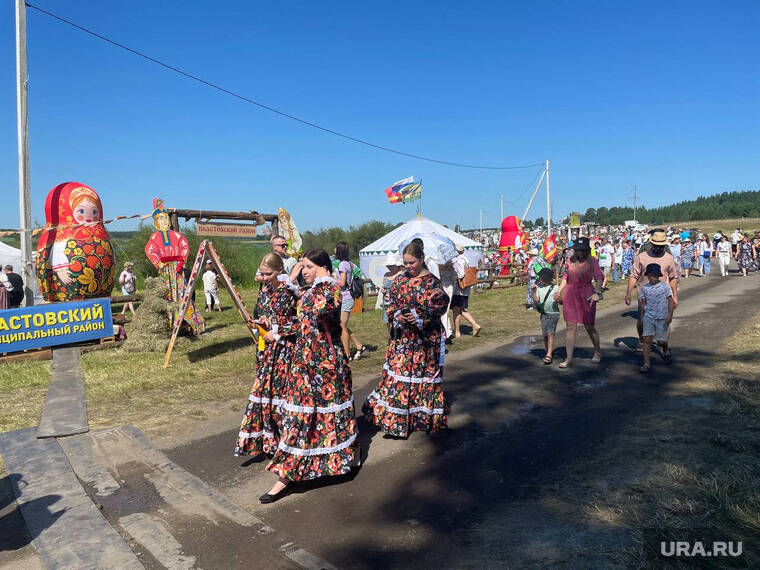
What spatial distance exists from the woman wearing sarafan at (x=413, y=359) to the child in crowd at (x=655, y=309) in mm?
3687

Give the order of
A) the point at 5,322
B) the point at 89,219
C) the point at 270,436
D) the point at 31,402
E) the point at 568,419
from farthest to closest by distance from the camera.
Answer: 1. the point at 89,219
2. the point at 5,322
3. the point at 31,402
4. the point at 568,419
5. the point at 270,436

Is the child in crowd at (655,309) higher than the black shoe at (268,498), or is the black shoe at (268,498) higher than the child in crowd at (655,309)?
the child in crowd at (655,309)

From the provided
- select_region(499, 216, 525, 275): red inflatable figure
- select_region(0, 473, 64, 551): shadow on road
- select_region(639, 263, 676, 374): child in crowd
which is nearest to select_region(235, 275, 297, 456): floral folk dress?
select_region(0, 473, 64, 551): shadow on road

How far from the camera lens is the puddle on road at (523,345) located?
916cm

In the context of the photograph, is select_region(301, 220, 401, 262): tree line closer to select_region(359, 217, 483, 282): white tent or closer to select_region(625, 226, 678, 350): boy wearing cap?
select_region(359, 217, 483, 282): white tent

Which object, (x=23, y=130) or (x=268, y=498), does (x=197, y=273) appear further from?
(x=23, y=130)

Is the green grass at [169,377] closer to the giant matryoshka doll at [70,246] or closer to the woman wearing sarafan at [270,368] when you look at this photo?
the giant matryoshka doll at [70,246]

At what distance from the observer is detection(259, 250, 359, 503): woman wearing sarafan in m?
4.09

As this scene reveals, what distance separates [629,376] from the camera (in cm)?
713

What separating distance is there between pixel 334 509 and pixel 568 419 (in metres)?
2.82

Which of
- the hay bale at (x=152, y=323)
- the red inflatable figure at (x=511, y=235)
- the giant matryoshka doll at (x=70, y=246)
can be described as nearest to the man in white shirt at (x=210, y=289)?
the hay bale at (x=152, y=323)

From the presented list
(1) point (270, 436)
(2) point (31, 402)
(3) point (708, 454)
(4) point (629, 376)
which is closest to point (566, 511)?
(3) point (708, 454)

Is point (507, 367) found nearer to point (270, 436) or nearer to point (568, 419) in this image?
point (568, 419)

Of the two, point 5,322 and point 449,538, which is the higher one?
point 5,322
